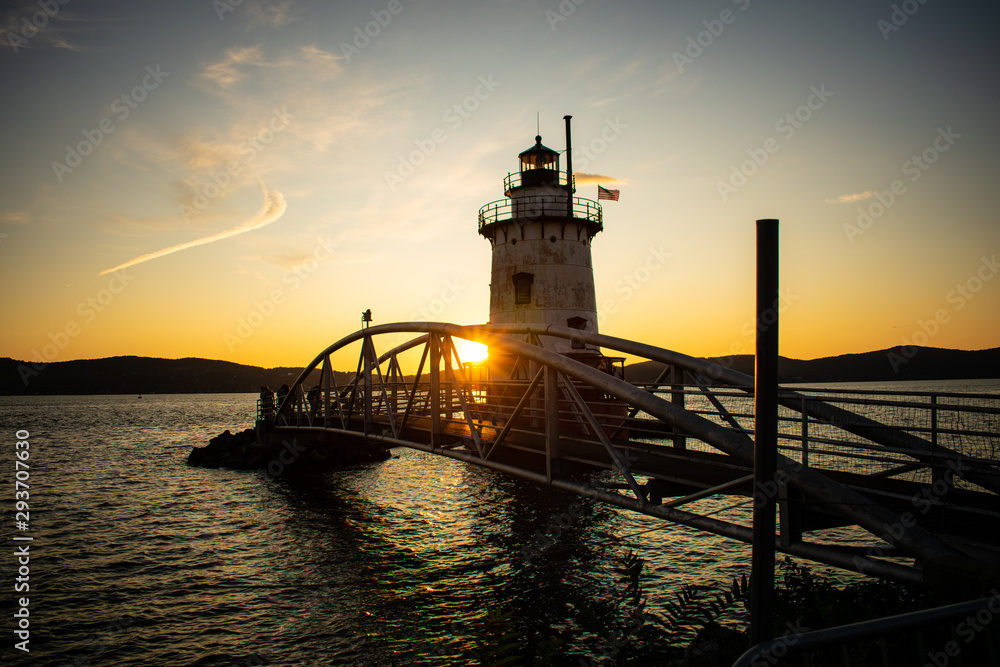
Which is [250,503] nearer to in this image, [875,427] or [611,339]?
[611,339]

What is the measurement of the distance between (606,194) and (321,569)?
75.8 feet

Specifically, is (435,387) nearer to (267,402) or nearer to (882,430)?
(882,430)

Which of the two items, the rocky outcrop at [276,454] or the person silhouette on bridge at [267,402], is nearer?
the rocky outcrop at [276,454]

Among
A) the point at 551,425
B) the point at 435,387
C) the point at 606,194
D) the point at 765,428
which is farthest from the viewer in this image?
the point at 606,194

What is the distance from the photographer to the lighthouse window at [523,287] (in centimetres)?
3077

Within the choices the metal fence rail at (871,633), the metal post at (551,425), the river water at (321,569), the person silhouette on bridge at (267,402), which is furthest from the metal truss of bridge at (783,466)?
the person silhouette on bridge at (267,402)

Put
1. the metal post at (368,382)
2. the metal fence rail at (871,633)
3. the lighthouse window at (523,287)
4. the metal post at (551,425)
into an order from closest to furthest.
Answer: the metal fence rail at (871,633)
the metal post at (551,425)
the metal post at (368,382)
the lighthouse window at (523,287)

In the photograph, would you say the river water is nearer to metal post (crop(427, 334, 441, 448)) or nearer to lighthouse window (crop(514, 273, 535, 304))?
metal post (crop(427, 334, 441, 448))

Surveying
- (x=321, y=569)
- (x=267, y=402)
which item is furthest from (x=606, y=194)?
(x=321, y=569)

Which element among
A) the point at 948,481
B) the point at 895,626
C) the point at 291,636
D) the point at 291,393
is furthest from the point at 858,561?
the point at 291,393

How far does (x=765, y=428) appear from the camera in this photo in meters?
3.27

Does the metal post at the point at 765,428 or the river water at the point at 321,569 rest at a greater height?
the metal post at the point at 765,428

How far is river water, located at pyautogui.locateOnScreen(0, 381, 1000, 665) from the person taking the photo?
11.2 meters

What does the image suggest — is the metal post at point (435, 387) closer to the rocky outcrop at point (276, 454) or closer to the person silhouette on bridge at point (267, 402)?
the rocky outcrop at point (276, 454)
